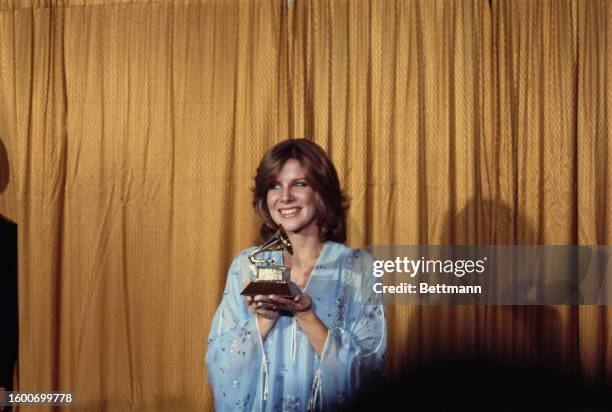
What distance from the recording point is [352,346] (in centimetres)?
315

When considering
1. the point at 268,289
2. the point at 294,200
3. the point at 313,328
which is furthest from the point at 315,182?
the point at 313,328

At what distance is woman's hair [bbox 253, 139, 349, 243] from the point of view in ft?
10.7

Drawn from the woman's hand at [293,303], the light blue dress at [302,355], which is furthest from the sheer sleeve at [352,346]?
the woman's hand at [293,303]

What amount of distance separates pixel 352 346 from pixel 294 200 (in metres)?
0.57

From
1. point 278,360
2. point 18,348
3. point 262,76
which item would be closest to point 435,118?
point 262,76

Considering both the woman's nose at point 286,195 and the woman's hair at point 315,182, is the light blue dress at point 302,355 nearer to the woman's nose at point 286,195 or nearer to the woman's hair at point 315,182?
the woman's hair at point 315,182

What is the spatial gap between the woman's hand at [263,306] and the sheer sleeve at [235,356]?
1.5 inches

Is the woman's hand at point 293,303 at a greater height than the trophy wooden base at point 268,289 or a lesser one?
lesser

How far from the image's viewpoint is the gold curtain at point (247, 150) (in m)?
3.27

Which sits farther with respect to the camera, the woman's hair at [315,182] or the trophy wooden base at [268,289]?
the woman's hair at [315,182]

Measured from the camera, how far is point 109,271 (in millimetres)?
3523

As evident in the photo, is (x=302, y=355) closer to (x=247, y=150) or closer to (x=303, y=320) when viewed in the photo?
(x=303, y=320)

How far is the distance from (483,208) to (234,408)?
3.89 ft

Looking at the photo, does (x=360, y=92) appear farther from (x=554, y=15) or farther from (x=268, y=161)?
(x=554, y=15)
